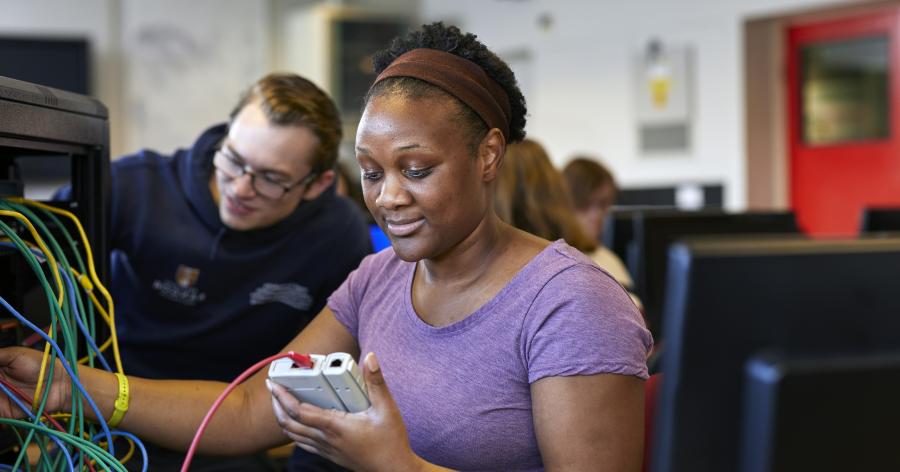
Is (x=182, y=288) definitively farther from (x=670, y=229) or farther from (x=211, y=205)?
(x=670, y=229)

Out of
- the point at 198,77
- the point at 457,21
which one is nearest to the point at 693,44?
the point at 457,21

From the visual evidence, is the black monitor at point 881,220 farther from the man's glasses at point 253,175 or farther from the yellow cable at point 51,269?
the yellow cable at point 51,269

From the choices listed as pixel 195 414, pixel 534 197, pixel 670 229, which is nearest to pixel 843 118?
pixel 670 229

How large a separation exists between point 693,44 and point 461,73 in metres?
4.49

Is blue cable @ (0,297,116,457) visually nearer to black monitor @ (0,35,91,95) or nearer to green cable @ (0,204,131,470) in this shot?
green cable @ (0,204,131,470)

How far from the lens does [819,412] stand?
53 cm

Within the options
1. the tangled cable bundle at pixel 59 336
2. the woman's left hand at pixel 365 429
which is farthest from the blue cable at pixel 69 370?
the woman's left hand at pixel 365 429

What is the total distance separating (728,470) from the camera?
0.56m

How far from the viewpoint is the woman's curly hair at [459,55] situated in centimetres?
114

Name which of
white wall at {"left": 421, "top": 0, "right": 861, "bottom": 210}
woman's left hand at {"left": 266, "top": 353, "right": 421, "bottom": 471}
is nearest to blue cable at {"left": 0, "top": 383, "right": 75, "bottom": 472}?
woman's left hand at {"left": 266, "top": 353, "right": 421, "bottom": 471}

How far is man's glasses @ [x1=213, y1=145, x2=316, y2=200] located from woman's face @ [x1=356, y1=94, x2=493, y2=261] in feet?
2.07

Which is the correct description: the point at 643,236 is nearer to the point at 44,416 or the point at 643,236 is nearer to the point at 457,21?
the point at 44,416

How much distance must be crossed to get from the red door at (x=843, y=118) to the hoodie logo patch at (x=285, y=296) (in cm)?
381

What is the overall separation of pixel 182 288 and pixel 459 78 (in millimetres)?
869
